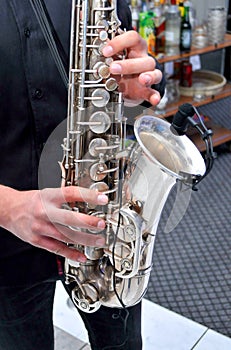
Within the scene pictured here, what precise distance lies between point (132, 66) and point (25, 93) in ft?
0.68

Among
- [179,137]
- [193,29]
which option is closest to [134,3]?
[193,29]

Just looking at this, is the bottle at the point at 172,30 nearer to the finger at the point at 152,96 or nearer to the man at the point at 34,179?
the man at the point at 34,179

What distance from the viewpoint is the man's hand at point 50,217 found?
842mm

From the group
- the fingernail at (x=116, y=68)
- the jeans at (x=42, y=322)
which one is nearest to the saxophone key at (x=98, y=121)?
the fingernail at (x=116, y=68)

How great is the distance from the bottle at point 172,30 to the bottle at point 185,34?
0.09 feet

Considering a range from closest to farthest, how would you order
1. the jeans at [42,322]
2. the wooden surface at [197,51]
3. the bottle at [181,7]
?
the jeans at [42,322]
the wooden surface at [197,51]
the bottle at [181,7]

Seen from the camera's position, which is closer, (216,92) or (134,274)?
(134,274)

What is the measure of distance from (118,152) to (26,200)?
231 mm

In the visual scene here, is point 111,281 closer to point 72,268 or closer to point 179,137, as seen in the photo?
point 72,268

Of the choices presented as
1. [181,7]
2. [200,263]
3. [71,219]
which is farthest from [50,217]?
[181,7]

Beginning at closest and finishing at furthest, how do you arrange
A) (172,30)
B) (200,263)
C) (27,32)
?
(27,32) < (200,263) < (172,30)

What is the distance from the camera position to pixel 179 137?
1044mm

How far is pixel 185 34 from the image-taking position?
9.33 ft

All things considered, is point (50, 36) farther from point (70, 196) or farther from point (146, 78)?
point (70, 196)
